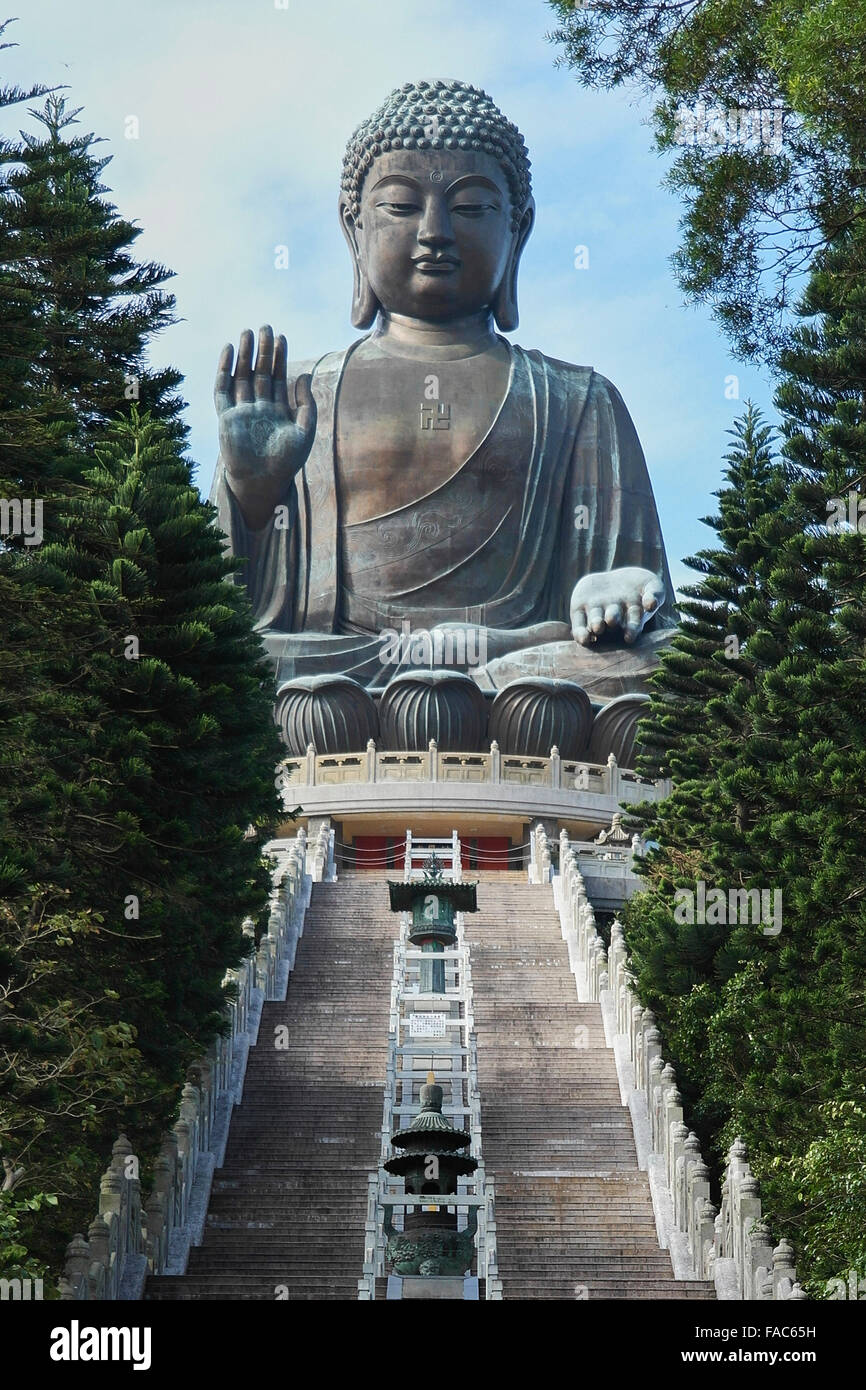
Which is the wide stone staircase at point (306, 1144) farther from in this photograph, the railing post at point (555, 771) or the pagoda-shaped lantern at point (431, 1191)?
the railing post at point (555, 771)

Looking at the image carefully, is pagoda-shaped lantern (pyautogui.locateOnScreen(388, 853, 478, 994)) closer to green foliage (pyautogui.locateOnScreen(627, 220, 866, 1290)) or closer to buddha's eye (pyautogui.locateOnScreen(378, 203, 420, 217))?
green foliage (pyautogui.locateOnScreen(627, 220, 866, 1290))

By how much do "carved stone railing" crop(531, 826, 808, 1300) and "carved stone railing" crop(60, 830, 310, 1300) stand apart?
287cm

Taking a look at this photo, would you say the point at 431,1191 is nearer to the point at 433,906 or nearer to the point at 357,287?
the point at 433,906

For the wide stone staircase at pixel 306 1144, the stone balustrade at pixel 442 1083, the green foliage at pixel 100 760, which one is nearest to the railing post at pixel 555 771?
the stone balustrade at pixel 442 1083

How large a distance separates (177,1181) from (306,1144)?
1921 millimetres

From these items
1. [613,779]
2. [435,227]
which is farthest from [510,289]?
[613,779]

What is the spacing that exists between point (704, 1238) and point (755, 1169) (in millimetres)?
1584

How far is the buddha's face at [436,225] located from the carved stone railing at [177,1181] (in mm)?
17198

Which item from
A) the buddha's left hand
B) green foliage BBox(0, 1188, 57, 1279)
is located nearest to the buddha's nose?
the buddha's left hand

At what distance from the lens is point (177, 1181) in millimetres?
13727

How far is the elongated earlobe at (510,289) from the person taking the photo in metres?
34.8

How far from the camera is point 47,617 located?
44.0ft

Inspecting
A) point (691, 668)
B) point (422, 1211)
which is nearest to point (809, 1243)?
point (422, 1211)
